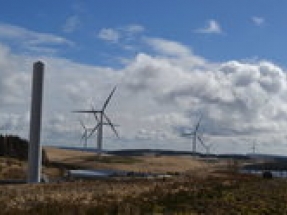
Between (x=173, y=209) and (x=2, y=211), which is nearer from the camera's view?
(x=2, y=211)

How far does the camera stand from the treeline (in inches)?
3297

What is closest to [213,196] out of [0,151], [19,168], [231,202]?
[231,202]

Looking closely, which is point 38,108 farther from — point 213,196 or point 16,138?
point 16,138

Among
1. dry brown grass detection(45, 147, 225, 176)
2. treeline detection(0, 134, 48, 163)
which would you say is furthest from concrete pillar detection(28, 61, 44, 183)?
dry brown grass detection(45, 147, 225, 176)

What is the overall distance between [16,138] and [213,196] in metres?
56.7

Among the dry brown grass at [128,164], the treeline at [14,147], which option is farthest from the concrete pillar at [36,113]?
the dry brown grass at [128,164]

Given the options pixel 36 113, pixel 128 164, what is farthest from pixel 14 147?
pixel 36 113

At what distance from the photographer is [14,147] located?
85.8m

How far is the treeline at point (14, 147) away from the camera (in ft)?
275

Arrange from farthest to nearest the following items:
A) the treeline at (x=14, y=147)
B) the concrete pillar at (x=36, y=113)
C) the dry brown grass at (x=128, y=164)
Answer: the dry brown grass at (x=128, y=164)
the treeline at (x=14, y=147)
the concrete pillar at (x=36, y=113)

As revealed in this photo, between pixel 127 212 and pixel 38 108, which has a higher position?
pixel 38 108

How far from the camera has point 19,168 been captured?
65.2 meters

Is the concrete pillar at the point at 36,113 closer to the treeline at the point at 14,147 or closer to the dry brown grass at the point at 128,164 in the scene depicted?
the treeline at the point at 14,147

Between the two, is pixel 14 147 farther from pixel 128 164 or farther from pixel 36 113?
pixel 36 113
